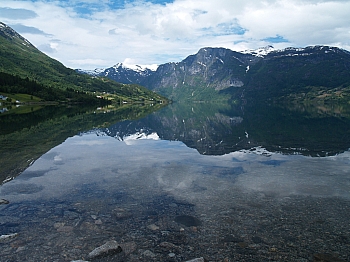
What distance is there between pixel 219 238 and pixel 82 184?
545 inches

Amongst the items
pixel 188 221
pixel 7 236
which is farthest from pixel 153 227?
pixel 7 236

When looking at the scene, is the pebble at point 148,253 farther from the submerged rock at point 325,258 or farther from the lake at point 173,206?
the submerged rock at point 325,258

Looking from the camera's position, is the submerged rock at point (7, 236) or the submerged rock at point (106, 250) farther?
the submerged rock at point (7, 236)

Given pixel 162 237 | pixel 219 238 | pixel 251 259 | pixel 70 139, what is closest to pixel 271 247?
pixel 251 259

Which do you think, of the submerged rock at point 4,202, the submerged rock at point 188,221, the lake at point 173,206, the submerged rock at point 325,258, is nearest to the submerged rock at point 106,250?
the lake at point 173,206

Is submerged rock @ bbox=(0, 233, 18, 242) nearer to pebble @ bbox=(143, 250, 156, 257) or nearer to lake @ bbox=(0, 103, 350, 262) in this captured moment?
lake @ bbox=(0, 103, 350, 262)

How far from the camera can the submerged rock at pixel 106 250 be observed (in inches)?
503

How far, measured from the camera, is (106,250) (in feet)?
42.8

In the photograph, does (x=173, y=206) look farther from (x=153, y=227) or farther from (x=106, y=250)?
(x=106, y=250)

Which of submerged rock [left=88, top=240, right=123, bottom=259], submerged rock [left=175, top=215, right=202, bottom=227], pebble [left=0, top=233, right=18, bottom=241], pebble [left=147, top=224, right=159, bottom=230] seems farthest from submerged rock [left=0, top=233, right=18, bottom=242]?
submerged rock [left=175, top=215, right=202, bottom=227]

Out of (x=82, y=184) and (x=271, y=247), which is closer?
(x=271, y=247)

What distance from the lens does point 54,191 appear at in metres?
21.7

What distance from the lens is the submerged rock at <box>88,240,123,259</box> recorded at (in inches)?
503

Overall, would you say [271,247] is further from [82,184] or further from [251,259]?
[82,184]
